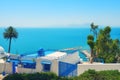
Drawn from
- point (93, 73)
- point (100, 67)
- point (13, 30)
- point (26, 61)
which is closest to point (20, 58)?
point (26, 61)

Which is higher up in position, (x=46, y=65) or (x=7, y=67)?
(x=46, y=65)

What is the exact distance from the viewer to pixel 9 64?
27.2 meters

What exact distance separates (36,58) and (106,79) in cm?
1084

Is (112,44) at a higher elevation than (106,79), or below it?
higher

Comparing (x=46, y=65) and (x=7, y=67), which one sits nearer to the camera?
(x=46, y=65)

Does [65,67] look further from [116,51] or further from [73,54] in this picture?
[116,51]

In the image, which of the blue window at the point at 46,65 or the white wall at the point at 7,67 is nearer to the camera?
the blue window at the point at 46,65

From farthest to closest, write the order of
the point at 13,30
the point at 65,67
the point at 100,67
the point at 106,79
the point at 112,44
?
the point at 13,30
the point at 112,44
the point at 65,67
the point at 100,67
the point at 106,79

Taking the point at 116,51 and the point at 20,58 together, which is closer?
the point at 20,58

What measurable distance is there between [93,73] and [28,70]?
10.5m

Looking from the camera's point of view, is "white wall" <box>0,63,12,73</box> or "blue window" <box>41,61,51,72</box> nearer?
"blue window" <box>41,61,51,72</box>

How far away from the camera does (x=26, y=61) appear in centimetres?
2773

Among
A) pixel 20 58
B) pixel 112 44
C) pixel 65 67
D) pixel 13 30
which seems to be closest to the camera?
pixel 65 67

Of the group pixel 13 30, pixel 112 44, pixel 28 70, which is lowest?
pixel 28 70
